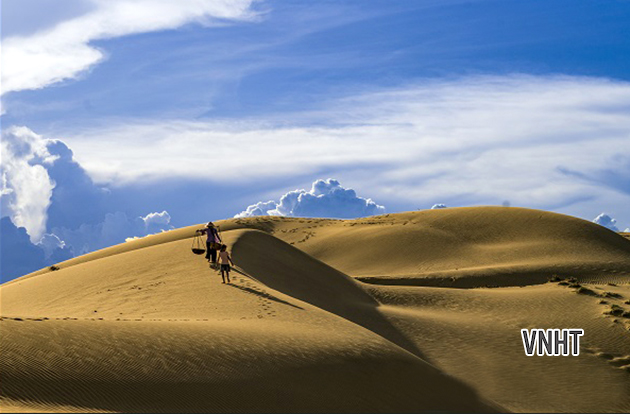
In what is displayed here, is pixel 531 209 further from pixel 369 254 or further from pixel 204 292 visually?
pixel 204 292

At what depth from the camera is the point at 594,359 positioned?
24.4m

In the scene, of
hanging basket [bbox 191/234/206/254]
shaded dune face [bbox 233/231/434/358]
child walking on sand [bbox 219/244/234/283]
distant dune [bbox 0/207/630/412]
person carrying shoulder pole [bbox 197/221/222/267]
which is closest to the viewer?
distant dune [bbox 0/207/630/412]

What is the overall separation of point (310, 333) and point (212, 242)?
8.79 m

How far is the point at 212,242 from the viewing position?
26688 mm

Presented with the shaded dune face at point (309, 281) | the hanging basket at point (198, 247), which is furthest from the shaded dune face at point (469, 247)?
the hanging basket at point (198, 247)

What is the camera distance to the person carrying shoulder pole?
2561cm

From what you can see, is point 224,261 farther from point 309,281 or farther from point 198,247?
point 198,247

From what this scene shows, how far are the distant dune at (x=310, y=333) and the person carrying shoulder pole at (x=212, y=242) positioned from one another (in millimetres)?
607

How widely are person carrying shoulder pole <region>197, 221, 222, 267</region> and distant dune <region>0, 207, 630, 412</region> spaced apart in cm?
61

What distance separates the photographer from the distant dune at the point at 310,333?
44.6 ft

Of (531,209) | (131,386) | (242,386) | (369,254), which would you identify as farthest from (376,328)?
(531,209)

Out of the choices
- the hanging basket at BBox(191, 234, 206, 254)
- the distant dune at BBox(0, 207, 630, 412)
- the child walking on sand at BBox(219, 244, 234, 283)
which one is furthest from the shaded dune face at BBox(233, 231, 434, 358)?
the child walking on sand at BBox(219, 244, 234, 283)

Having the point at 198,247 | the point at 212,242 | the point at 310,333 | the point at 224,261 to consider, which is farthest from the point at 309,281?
the point at 310,333

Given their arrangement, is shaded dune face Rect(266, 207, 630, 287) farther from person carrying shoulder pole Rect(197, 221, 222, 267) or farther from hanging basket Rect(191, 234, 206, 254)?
person carrying shoulder pole Rect(197, 221, 222, 267)
